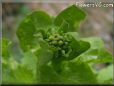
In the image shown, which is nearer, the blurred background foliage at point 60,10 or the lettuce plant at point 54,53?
the lettuce plant at point 54,53

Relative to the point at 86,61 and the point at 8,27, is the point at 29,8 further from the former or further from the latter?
the point at 86,61

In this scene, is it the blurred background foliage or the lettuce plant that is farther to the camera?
the blurred background foliage

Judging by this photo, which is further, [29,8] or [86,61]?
[29,8]

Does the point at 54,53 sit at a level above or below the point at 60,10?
below

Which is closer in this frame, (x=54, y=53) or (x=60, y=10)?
(x=54, y=53)

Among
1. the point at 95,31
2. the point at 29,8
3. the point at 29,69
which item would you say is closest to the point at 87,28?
the point at 95,31

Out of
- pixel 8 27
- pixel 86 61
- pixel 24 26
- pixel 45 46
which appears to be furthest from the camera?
pixel 8 27

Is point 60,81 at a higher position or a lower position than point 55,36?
lower

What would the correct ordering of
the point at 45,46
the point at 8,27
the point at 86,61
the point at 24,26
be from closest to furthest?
the point at 45,46 < the point at 86,61 < the point at 24,26 < the point at 8,27
